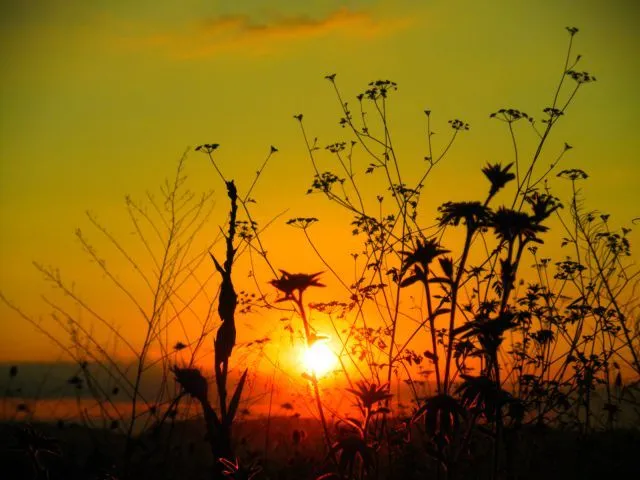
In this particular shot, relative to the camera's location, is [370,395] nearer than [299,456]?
Yes

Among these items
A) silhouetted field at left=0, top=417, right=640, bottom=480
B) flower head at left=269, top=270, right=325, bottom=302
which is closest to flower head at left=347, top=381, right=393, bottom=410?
flower head at left=269, top=270, right=325, bottom=302

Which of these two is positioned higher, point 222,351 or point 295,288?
point 295,288

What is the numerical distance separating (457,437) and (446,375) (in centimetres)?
45

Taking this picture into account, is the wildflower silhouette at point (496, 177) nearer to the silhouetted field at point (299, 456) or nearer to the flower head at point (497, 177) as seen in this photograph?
the flower head at point (497, 177)

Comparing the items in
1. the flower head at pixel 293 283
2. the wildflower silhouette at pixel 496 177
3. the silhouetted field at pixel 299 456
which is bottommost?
the silhouetted field at pixel 299 456

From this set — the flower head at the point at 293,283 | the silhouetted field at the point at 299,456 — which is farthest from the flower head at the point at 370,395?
the silhouetted field at the point at 299,456

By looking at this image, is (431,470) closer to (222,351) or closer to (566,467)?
(566,467)

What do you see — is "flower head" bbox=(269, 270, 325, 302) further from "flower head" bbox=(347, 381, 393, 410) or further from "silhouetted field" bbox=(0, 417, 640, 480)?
"silhouetted field" bbox=(0, 417, 640, 480)

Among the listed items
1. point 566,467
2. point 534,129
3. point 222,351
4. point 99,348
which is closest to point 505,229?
point 222,351

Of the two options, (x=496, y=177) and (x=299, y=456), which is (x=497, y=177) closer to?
(x=496, y=177)

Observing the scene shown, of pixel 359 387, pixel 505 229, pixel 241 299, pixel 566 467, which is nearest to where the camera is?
pixel 359 387

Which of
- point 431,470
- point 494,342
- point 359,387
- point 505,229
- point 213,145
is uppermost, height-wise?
point 213,145

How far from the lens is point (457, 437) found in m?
5.53

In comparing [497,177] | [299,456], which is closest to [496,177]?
[497,177]
